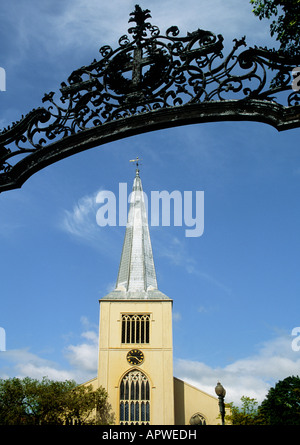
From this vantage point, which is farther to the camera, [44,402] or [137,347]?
[137,347]

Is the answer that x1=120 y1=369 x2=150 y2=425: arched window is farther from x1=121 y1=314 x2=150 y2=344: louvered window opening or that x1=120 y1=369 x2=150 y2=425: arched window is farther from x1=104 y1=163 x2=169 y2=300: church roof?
x1=104 y1=163 x2=169 y2=300: church roof

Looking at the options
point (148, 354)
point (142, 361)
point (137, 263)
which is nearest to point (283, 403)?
point (148, 354)

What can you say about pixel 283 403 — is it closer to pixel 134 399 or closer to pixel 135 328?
pixel 134 399

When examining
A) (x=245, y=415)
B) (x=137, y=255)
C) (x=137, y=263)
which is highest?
(x=137, y=255)

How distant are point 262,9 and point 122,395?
4333cm

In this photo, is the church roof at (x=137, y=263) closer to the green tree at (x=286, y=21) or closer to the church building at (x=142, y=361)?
the church building at (x=142, y=361)

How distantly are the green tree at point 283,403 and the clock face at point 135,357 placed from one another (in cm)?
1238

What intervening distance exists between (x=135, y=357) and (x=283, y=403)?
1571 cm

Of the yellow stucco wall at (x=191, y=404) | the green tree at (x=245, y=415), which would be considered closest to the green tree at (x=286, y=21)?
the green tree at (x=245, y=415)

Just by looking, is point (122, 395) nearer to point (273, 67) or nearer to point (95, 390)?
point (95, 390)

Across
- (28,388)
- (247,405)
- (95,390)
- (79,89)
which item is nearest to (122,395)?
(95,390)

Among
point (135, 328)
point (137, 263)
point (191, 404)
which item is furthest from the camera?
point (137, 263)

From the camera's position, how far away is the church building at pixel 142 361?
44375mm

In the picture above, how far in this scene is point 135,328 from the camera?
4856 cm
